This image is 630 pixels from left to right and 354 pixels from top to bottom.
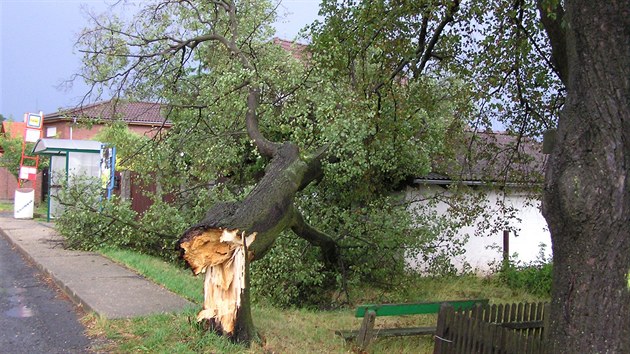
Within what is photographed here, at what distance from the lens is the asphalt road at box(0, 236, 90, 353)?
6465 millimetres

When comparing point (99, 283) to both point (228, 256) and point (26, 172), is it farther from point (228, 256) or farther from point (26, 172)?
point (26, 172)

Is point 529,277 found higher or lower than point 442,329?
lower

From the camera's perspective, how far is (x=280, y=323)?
26.3ft

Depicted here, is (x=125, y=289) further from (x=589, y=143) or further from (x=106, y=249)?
(x=589, y=143)

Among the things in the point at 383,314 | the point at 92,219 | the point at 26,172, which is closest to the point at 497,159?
the point at 383,314

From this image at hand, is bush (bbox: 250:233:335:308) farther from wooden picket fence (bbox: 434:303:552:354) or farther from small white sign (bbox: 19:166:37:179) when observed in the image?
small white sign (bbox: 19:166:37:179)

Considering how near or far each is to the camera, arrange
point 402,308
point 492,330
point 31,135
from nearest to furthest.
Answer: point 492,330 < point 402,308 < point 31,135

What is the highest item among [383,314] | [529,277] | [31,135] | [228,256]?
[31,135]

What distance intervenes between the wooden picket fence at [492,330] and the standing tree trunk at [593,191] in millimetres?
1326

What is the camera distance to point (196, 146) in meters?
12.4

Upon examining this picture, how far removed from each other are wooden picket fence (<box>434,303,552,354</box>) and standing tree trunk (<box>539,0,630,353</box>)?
4.35ft

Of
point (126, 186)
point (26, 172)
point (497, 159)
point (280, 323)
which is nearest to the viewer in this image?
point (280, 323)

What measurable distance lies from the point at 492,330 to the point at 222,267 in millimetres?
3014

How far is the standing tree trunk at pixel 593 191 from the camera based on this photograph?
14.2 feet
